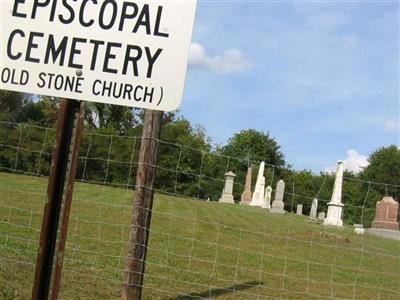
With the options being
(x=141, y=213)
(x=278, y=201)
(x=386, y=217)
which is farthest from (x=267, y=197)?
(x=141, y=213)

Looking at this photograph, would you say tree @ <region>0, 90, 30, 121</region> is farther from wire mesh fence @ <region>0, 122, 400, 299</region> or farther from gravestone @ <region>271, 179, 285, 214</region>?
wire mesh fence @ <region>0, 122, 400, 299</region>

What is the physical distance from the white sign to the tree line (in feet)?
1.71

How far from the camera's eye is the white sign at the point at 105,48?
2.19 m

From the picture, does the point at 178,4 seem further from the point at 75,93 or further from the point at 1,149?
the point at 1,149

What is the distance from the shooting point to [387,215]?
91.4 feet

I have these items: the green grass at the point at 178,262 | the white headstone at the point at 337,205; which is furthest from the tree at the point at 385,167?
the green grass at the point at 178,262

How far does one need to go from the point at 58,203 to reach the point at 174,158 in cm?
1605

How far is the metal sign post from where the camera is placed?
7.36 ft

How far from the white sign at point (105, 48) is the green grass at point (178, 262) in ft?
12.5

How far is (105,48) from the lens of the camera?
2197 mm

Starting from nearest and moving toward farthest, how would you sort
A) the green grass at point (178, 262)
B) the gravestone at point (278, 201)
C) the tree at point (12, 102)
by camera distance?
the green grass at point (178, 262) → the gravestone at point (278, 201) → the tree at point (12, 102)

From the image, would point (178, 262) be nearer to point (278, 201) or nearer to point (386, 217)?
point (386, 217)

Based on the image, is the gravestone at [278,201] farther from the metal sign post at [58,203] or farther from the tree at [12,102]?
the metal sign post at [58,203]

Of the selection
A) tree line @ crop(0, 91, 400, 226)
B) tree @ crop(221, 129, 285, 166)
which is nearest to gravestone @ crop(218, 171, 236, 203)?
tree line @ crop(0, 91, 400, 226)
